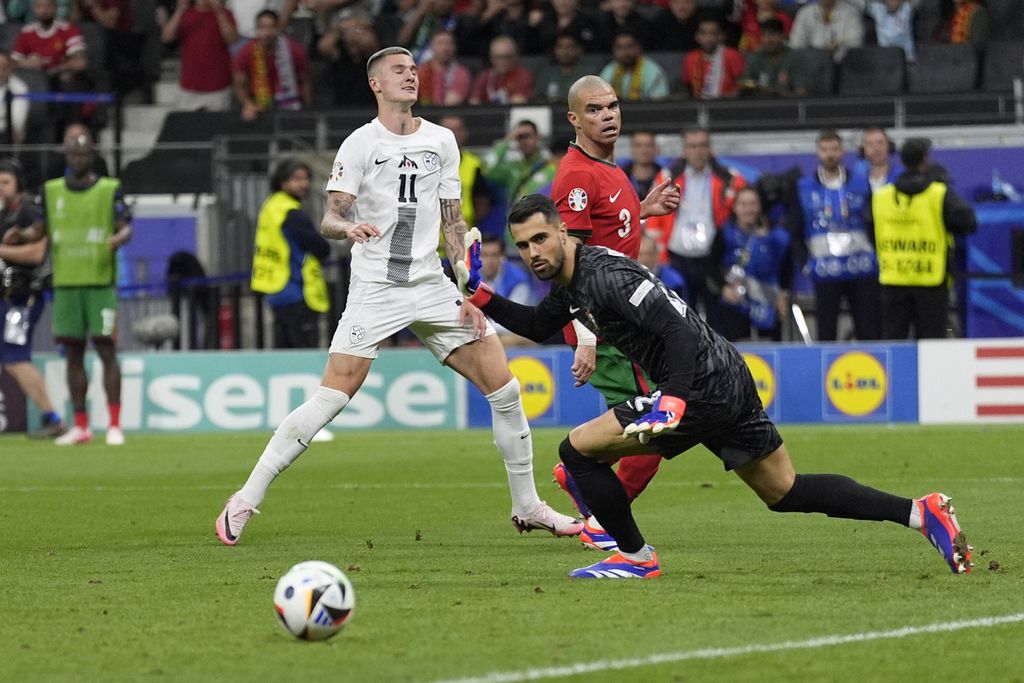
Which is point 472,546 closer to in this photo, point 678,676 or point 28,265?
point 678,676

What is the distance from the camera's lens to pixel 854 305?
1764 cm

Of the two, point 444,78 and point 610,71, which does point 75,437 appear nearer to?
point 444,78

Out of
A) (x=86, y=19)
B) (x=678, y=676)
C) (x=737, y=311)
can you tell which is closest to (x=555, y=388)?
(x=737, y=311)

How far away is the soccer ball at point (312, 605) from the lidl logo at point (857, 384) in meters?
11.7

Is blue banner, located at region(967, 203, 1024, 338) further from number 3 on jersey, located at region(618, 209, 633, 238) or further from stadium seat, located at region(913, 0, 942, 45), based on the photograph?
number 3 on jersey, located at region(618, 209, 633, 238)

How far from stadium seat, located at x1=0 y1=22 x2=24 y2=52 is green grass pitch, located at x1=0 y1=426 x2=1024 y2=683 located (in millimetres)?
11725

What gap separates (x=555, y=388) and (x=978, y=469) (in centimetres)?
556

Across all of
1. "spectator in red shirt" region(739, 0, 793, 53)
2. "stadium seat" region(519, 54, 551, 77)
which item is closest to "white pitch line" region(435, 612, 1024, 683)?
"spectator in red shirt" region(739, 0, 793, 53)

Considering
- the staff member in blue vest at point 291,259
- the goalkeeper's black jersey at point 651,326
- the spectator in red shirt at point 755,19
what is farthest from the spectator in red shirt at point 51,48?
the goalkeeper's black jersey at point 651,326

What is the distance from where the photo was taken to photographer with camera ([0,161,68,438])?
1733 centimetres

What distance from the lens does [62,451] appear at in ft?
52.9

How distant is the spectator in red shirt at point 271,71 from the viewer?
72.7 ft

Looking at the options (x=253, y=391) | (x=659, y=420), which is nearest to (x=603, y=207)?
(x=659, y=420)

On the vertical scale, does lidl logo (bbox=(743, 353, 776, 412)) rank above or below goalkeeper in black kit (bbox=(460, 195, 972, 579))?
below
